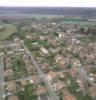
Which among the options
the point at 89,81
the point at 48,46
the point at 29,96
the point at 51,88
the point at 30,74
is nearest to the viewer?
the point at 29,96

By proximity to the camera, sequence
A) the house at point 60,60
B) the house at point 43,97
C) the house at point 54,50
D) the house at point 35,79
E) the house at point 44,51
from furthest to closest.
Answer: the house at point 54,50, the house at point 44,51, the house at point 60,60, the house at point 35,79, the house at point 43,97

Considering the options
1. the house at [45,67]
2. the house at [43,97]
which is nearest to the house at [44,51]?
the house at [45,67]

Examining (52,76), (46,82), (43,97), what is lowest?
(43,97)

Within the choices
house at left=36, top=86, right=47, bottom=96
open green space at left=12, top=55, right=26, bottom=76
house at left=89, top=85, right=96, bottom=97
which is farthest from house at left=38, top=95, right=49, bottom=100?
open green space at left=12, top=55, right=26, bottom=76

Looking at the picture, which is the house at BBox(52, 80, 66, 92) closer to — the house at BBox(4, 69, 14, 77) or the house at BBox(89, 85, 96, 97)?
the house at BBox(89, 85, 96, 97)

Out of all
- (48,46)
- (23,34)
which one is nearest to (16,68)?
(48,46)

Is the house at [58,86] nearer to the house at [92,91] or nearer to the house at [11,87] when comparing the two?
the house at [92,91]

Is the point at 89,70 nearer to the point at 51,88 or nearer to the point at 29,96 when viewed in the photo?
the point at 51,88

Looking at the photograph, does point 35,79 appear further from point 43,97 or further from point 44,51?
point 44,51

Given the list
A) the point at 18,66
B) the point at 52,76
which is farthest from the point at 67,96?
the point at 18,66

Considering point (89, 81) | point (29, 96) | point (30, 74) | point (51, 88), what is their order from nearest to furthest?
1. point (29, 96)
2. point (51, 88)
3. point (89, 81)
4. point (30, 74)

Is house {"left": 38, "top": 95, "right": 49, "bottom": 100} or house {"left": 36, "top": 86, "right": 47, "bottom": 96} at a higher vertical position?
house {"left": 36, "top": 86, "right": 47, "bottom": 96}
